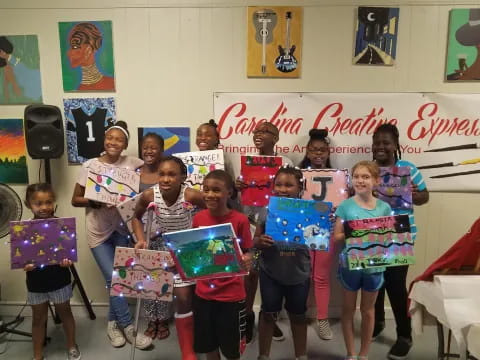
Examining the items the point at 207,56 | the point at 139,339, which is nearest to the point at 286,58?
the point at 207,56

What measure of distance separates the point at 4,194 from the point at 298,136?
2.34 metres

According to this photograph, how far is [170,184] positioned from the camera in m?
2.13

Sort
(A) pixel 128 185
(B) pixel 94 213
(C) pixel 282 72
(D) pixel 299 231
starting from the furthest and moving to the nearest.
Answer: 1. (C) pixel 282 72
2. (B) pixel 94 213
3. (A) pixel 128 185
4. (D) pixel 299 231

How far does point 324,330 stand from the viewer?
111 inches

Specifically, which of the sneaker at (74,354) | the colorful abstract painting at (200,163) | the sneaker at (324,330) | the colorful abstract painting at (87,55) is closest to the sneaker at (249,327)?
the sneaker at (324,330)

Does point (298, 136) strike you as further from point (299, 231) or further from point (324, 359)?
point (324, 359)

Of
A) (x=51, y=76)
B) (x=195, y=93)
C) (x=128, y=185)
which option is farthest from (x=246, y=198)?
(x=51, y=76)

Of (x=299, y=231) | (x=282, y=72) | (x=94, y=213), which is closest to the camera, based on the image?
(x=299, y=231)

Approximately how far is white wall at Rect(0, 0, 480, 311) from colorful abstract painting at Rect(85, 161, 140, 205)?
2.02ft

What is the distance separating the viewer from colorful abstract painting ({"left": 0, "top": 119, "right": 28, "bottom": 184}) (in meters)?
3.07

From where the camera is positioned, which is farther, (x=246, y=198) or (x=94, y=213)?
(x=94, y=213)

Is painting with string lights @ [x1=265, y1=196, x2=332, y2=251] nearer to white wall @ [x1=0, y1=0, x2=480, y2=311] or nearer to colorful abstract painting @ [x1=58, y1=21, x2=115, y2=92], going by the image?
white wall @ [x1=0, y1=0, x2=480, y2=311]

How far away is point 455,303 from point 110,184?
2129 millimetres

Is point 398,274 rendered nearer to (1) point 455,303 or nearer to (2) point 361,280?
(2) point 361,280
